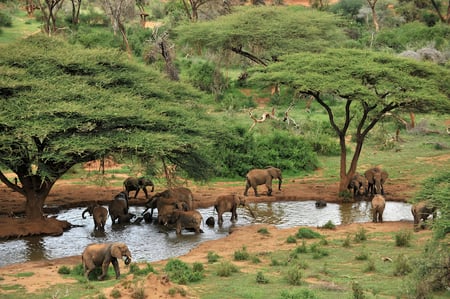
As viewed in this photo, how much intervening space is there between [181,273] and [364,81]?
12834mm

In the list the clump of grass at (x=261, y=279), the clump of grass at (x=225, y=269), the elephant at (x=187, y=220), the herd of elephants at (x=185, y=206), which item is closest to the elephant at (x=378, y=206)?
the herd of elephants at (x=185, y=206)

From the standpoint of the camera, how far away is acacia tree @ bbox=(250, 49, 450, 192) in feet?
81.9

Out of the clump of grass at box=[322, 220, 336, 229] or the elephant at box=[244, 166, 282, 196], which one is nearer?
the clump of grass at box=[322, 220, 336, 229]

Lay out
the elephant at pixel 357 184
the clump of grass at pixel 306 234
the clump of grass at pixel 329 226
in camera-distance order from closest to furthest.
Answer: the clump of grass at pixel 306 234 < the clump of grass at pixel 329 226 < the elephant at pixel 357 184

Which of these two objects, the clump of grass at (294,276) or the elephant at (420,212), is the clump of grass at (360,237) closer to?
the elephant at (420,212)

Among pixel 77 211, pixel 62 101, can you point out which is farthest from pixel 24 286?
pixel 77 211

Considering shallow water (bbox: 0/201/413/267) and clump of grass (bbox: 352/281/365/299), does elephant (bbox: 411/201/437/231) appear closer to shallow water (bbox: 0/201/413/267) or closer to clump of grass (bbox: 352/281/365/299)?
shallow water (bbox: 0/201/413/267)

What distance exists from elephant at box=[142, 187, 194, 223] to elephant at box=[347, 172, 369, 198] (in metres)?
5.81

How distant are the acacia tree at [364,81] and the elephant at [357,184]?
6.3 inches

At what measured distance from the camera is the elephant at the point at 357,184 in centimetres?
2598

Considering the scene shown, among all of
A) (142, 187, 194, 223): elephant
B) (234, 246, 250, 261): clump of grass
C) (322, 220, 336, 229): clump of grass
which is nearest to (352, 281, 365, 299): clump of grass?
(234, 246, 250, 261): clump of grass

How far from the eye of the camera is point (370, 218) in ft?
77.4

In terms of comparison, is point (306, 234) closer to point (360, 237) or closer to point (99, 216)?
point (360, 237)

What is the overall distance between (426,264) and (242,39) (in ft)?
88.0
